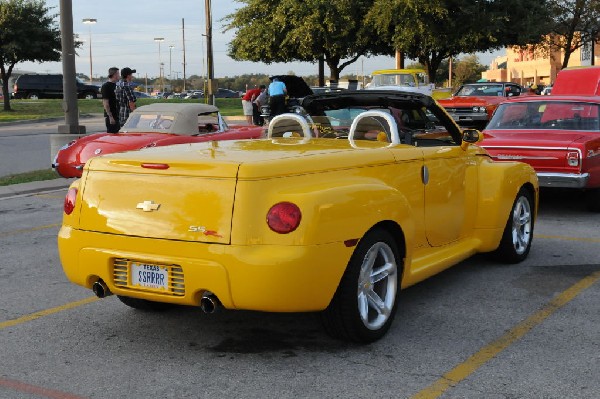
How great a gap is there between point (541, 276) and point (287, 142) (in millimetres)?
2591

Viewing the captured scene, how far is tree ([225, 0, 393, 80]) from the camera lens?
36.9 meters

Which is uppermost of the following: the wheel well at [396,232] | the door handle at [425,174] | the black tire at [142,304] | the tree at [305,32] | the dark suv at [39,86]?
the tree at [305,32]

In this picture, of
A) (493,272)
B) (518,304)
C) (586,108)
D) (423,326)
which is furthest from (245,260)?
(586,108)

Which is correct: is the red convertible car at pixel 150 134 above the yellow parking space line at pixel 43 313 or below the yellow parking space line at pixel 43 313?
above

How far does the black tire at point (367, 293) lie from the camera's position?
15.1ft

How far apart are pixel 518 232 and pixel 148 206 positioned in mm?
3859

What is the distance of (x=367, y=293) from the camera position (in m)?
4.84

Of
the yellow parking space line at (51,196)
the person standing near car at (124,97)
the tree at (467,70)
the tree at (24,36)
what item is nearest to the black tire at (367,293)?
the yellow parking space line at (51,196)

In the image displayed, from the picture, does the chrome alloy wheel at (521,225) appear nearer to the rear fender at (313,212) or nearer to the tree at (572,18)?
the rear fender at (313,212)

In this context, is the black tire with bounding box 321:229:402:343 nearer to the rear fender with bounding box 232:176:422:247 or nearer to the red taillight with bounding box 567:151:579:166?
the rear fender with bounding box 232:176:422:247

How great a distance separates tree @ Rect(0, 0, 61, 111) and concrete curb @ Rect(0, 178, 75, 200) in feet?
90.3

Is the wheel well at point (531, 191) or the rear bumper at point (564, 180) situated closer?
the wheel well at point (531, 191)

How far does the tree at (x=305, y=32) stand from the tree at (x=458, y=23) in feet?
5.18

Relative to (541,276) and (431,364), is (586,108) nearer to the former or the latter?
(541,276)
